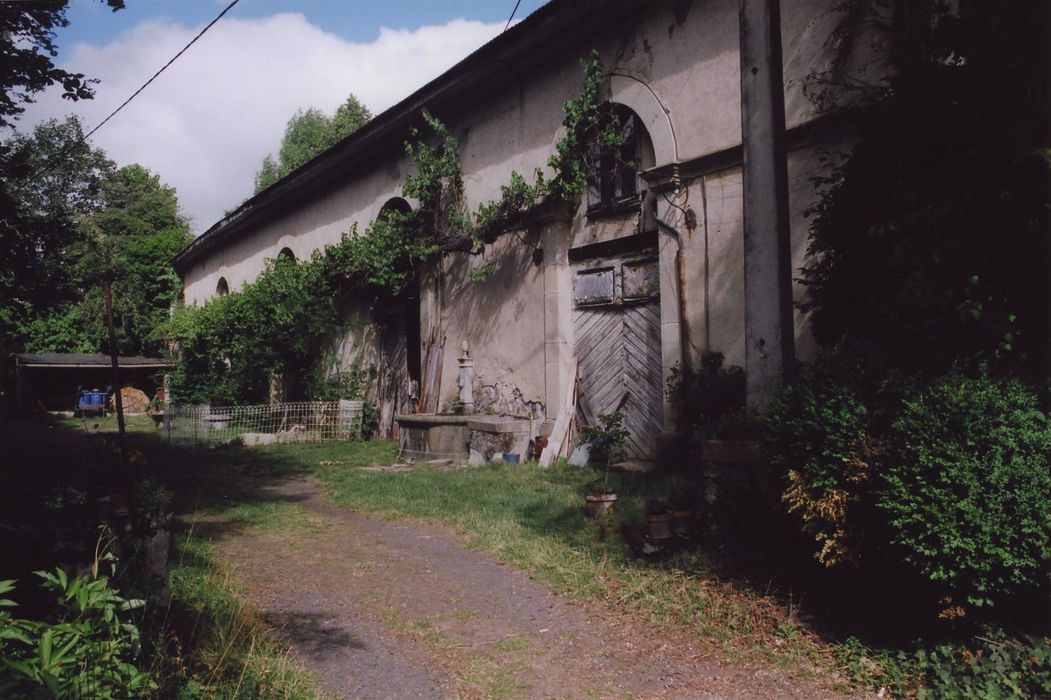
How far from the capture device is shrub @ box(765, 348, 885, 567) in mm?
3564

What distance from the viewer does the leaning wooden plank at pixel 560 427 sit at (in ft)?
30.4

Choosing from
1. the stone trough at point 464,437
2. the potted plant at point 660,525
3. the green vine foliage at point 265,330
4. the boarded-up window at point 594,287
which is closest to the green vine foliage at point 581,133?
the boarded-up window at point 594,287

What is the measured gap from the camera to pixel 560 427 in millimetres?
9492

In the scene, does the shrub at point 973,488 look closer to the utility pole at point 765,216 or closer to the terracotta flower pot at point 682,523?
the utility pole at point 765,216

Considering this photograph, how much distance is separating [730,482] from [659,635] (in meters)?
1.27

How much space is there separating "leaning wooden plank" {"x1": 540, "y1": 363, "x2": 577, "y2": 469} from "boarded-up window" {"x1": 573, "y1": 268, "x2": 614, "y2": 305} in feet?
3.32

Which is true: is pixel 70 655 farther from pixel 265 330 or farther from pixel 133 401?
pixel 133 401

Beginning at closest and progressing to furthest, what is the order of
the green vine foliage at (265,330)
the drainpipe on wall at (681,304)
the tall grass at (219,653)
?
1. the tall grass at (219,653)
2. the drainpipe on wall at (681,304)
3. the green vine foliage at (265,330)

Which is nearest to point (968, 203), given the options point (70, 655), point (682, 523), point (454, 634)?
point (682, 523)

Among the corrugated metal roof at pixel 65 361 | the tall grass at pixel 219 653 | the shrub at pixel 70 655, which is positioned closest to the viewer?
the shrub at pixel 70 655

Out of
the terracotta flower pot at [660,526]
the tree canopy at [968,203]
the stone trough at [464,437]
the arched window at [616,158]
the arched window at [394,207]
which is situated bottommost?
the terracotta flower pot at [660,526]

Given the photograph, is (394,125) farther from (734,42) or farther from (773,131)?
(773,131)

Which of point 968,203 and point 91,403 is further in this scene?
point 91,403

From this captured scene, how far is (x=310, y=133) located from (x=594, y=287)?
3473 centimetres
